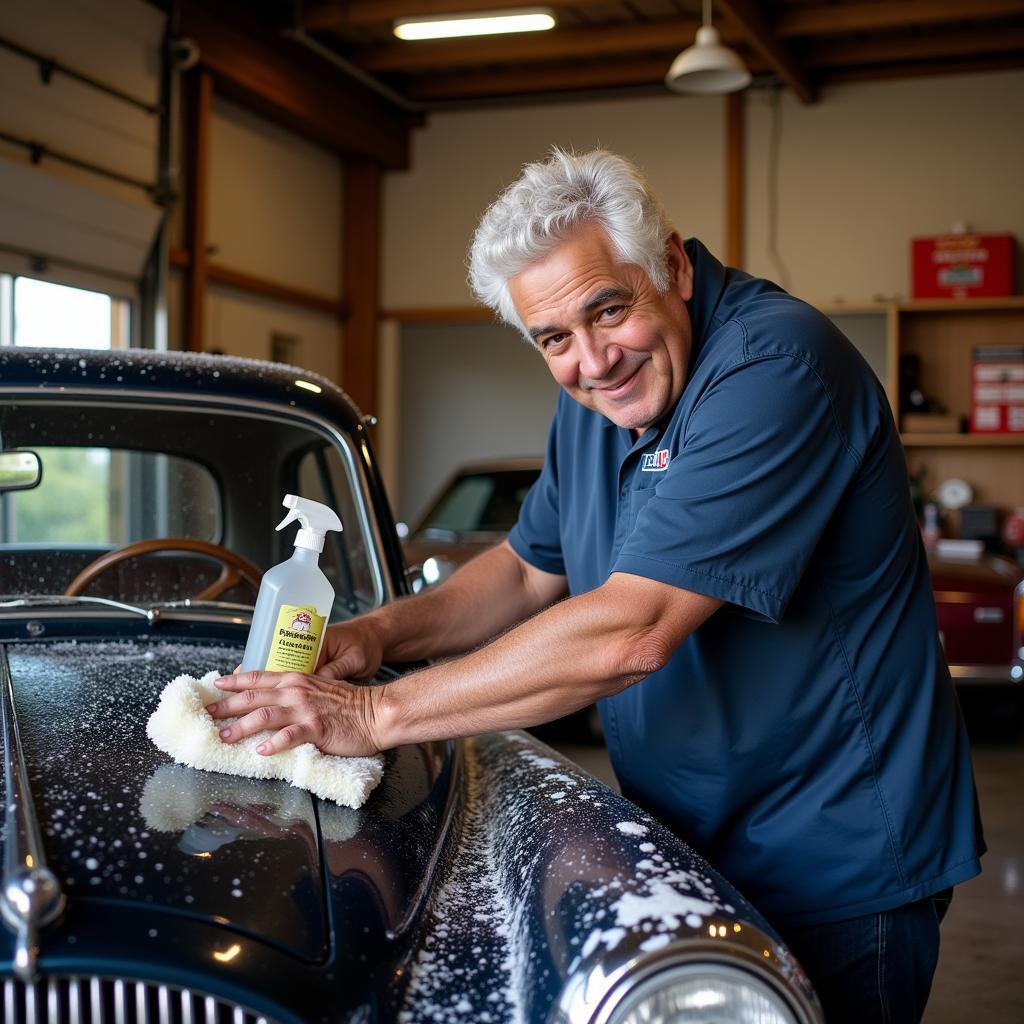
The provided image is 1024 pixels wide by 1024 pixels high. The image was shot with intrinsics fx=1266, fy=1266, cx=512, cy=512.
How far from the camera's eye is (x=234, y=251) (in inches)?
386

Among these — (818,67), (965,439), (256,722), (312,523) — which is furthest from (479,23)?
(256,722)

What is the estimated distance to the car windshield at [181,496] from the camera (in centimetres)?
232

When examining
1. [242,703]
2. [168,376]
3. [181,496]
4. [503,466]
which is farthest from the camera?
[503,466]

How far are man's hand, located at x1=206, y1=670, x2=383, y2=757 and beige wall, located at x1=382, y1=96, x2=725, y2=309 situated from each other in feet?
31.1

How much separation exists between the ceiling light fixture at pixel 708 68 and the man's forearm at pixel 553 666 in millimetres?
6526

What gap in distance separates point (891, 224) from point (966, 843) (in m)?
9.41

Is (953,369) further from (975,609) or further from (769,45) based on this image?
(975,609)

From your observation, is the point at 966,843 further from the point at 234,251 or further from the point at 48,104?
the point at 234,251

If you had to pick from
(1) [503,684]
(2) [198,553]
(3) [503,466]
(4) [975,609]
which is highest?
(3) [503,466]

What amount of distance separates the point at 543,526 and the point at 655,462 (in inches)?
22.5

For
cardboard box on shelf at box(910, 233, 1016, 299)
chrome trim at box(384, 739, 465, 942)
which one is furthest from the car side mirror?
cardboard box on shelf at box(910, 233, 1016, 299)

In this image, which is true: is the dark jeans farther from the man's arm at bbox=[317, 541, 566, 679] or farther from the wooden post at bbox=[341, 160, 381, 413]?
the wooden post at bbox=[341, 160, 381, 413]

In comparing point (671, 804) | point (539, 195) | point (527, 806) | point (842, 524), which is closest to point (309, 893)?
point (527, 806)

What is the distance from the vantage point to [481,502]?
6840 mm
